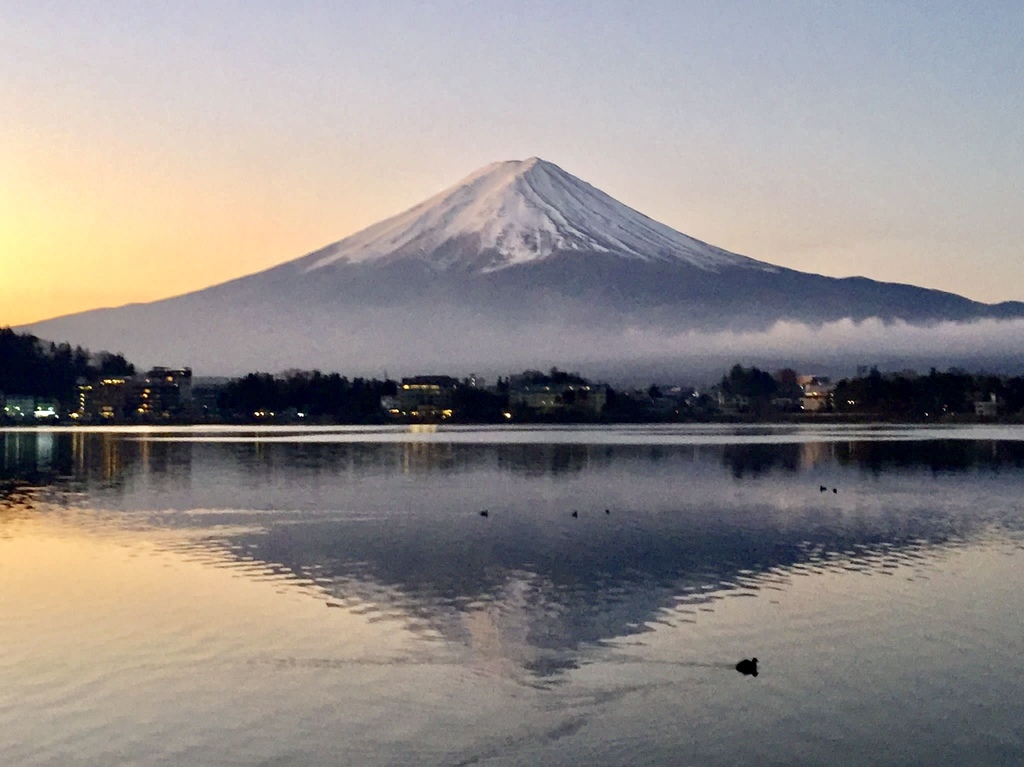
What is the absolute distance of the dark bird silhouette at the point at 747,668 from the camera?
1214cm

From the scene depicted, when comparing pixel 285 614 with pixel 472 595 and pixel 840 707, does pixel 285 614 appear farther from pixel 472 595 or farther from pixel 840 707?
pixel 840 707

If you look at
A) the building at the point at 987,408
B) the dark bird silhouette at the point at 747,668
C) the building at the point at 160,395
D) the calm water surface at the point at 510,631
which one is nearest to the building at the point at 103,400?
the building at the point at 160,395

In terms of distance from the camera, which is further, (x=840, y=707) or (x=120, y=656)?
(x=120, y=656)

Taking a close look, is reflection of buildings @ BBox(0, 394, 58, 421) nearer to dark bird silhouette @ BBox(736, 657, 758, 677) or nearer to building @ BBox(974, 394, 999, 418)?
building @ BBox(974, 394, 999, 418)

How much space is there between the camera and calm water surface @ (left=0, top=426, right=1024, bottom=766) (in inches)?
402

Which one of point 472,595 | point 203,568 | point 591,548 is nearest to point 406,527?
point 591,548

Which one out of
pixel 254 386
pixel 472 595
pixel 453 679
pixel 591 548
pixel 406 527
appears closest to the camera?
pixel 453 679

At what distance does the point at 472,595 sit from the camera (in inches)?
656

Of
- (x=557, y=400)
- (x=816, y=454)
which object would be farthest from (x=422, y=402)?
(x=816, y=454)

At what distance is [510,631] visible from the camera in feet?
47.0

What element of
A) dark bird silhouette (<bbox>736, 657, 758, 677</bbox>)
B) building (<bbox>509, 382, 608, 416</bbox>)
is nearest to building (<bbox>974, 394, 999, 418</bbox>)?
building (<bbox>509, 382, 608, 416</bbox>)

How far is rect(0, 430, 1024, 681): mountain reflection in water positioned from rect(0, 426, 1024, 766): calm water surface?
0.36 ft

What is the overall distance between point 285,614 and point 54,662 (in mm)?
3156

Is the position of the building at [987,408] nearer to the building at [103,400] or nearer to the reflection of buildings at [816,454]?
the reflection of buildings at [816,454]
